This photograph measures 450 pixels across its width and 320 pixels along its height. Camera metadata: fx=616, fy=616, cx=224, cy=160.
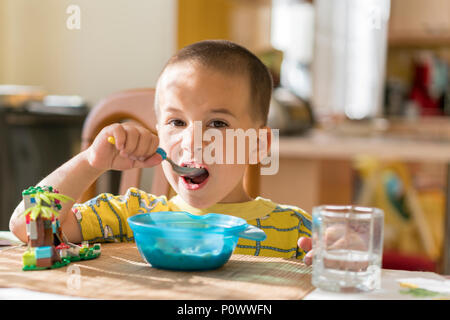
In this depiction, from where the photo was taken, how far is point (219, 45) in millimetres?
844

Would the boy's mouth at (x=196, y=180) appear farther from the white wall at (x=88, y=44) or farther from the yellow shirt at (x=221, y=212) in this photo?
the white wall at (x=88, y=44)

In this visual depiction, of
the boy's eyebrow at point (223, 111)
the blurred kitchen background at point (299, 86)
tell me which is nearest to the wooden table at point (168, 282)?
the boy's eyebrow at point (223, 111)

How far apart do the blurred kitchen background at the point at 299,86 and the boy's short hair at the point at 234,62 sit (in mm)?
274

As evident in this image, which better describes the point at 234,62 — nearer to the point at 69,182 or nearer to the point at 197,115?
the point at 197,115

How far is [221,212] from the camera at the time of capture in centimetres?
86

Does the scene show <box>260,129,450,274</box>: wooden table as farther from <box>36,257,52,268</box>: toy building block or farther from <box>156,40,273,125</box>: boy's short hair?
<box>36,257,52,268</box>: toy building block

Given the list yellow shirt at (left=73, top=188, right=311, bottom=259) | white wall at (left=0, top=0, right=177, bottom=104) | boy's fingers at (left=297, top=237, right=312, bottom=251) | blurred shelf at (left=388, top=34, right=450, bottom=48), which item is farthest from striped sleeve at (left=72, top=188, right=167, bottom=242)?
blurred shelf at (left=388, top=34, right=450, bottom=48)

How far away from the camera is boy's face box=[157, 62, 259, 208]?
76cm

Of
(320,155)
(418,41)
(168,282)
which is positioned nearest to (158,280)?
(168,282)

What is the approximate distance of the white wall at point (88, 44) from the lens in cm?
218

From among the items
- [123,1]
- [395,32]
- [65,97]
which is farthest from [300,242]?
[395,32]

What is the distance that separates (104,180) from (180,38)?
57 cm

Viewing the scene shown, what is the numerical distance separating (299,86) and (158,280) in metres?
3.33
